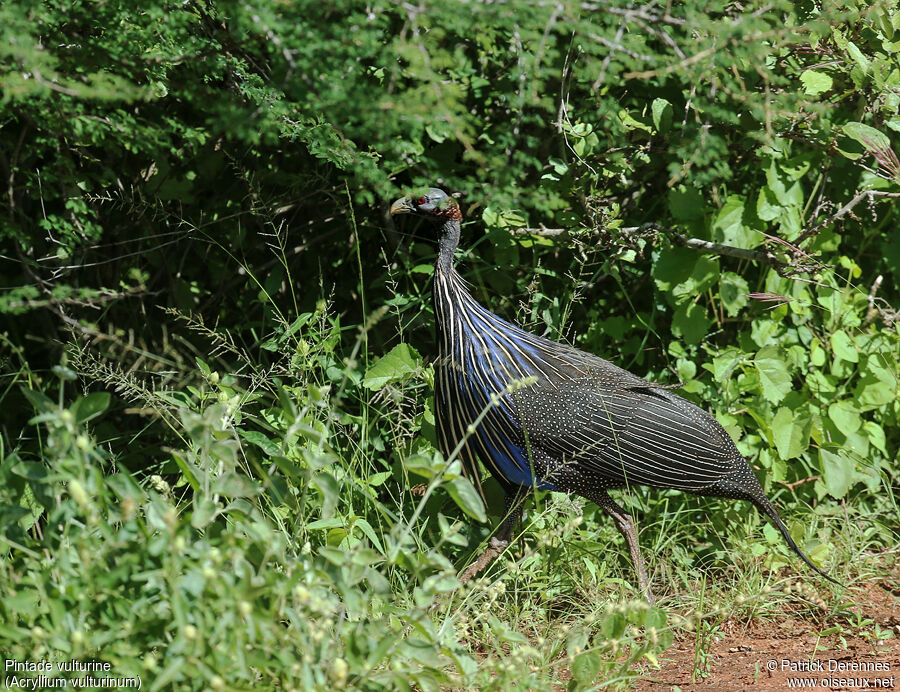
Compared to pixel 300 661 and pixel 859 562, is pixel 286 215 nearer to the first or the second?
pixel 300 661

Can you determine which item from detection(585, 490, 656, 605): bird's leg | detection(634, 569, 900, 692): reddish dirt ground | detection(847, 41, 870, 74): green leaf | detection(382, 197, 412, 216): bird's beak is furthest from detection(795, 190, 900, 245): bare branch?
detection(382, 197, 412, 216): bird's beak

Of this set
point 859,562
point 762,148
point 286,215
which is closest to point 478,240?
point 286,215

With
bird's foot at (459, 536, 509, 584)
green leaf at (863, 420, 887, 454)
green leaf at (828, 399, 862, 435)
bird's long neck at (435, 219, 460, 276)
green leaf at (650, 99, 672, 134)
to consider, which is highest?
green leaf at (650, 99, 672, 134)

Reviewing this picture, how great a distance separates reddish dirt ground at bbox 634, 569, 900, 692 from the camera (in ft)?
8.86

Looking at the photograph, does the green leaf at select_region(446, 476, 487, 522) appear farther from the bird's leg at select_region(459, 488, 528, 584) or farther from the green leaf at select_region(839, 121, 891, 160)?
the green leaf at select_region(839, 121, 891, 160)

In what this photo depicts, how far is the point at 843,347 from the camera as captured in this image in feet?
11.6

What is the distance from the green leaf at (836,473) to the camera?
345 centimetres

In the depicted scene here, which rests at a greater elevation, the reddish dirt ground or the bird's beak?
the bird's beak

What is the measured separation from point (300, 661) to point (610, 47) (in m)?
1.54

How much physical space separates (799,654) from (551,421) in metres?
1.07

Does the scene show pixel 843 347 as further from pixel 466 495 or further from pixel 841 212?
pixel 466 495

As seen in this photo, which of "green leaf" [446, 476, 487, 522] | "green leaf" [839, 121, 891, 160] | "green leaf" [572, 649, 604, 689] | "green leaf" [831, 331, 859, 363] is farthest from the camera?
"green leaf" [831, 331, 859, 363]

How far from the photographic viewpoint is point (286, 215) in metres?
3.82

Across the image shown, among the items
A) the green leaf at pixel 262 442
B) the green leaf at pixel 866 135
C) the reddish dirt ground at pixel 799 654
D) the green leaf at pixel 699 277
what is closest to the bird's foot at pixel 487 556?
the reddish dirt ground at pixel 799 654
